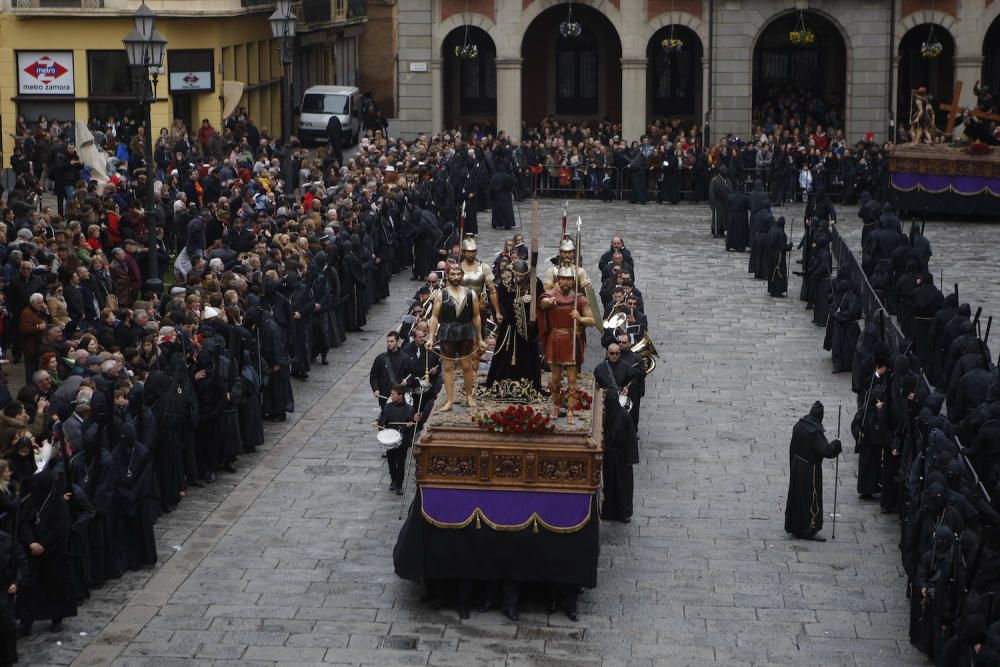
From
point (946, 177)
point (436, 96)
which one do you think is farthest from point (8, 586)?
point (436, 96)

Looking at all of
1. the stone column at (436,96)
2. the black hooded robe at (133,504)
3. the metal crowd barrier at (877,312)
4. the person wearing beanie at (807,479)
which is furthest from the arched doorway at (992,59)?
the black hooded robe at (133,504)

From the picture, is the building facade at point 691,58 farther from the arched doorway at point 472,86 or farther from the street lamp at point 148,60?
the street lamp at point 148,60

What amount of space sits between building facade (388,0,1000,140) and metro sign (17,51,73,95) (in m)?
9.46

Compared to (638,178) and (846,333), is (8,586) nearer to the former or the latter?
(846,333)

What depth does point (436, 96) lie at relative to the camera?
47688 mm

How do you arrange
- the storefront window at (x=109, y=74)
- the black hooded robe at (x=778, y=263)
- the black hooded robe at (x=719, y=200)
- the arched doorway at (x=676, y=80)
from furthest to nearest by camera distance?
1. the arched doorway at (x=676, y=80)
2. the storefront window at (x=109, y=74)
3. the black hooded robe at (x=719, y=200)
4. the black hooded robe at (x=778, y=263)

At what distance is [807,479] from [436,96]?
31368mm

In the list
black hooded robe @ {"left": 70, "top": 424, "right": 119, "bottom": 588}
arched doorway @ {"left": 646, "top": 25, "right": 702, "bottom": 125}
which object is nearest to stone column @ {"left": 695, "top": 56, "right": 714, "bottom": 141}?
arched doorway @ {"left": 646, "top": 25, "right": 702, "bottom": 125}

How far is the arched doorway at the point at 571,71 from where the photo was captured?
51.6 metres

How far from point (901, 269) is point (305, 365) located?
34.3ft

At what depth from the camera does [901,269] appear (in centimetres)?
2852

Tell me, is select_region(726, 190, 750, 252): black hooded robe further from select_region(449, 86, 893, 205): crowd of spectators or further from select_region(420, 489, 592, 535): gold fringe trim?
select_region(420, 489, 592, 535): gold fringe trim

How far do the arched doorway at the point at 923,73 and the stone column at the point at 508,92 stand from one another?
37.4 feet

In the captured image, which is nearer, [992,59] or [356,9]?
[992,59]
